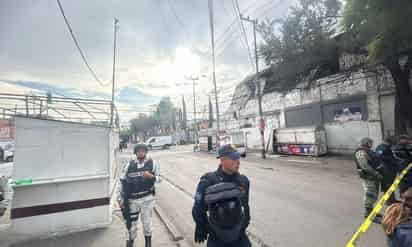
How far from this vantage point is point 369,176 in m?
4.24

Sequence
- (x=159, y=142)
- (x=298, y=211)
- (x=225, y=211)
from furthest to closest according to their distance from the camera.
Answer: (x=159, y=142) → (x=298, y=211) → (x=225, y=211)

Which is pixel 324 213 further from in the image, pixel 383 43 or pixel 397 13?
pixel 383 43

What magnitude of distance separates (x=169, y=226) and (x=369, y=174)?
4.31 metres

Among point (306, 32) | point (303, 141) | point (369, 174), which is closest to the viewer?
point (369, 174)

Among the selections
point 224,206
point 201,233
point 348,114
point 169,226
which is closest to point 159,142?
point 348,114

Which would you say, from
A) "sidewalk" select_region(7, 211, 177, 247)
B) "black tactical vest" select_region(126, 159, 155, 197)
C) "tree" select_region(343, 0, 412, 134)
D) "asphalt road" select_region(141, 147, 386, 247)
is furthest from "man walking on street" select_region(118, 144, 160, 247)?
"tree" select_region(343, 0, 412, 134)

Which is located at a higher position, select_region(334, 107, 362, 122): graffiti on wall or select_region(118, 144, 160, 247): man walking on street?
select_region(334, 107, 362, 122): graffiti on wall

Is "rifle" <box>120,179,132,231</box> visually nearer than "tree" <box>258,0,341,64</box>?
Yes

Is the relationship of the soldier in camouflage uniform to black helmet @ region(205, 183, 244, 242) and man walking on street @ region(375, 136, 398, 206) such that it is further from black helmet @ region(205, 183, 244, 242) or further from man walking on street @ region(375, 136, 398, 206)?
black helmet @ region(205, 183, 244, 242)

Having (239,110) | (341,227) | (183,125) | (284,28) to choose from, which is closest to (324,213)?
(341,227)

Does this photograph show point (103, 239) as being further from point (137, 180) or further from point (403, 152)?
point (403, 152)

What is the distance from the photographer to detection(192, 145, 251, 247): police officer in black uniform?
1.82 m

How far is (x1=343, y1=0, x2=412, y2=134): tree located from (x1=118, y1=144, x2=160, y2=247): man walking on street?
8.90 meters

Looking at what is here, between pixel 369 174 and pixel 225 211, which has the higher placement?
pixel 225 211
